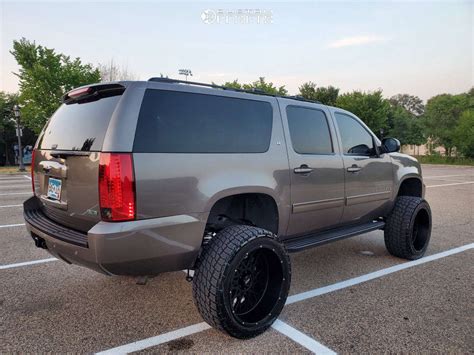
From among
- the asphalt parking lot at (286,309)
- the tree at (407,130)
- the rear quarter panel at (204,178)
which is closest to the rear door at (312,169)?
the rear quarter panel at (204,178)

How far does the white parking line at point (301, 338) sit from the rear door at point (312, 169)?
2.88 ft

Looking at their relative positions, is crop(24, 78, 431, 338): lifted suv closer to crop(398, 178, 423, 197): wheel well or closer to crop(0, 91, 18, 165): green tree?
crop(398, 178, 423, 197): wheel well

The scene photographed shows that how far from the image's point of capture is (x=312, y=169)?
3549 millimetres

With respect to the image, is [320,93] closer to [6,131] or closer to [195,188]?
[6,131]

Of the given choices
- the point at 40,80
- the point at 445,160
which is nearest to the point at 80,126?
the point at 40,80

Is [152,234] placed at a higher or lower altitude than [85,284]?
higher

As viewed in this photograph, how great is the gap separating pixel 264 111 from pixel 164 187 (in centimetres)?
131

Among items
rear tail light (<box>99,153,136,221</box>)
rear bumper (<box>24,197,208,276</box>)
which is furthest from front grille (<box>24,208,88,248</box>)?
rear tail light (<box>99,153,136,221</box>)

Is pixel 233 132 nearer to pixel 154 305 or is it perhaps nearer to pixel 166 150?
pixel 166 150

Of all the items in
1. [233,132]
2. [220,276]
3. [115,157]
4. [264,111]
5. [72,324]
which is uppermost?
[264,111]

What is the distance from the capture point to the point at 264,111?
3.33 metres

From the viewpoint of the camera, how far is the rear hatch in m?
2.53

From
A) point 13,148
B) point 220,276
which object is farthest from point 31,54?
point 220,276

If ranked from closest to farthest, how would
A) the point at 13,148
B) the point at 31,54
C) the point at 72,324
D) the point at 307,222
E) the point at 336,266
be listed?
the point at 72,324 < the point at 307,222 < the point at 336,266 < the point at 31,54 < the point at 13,148
